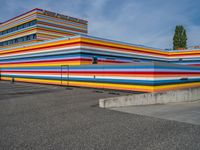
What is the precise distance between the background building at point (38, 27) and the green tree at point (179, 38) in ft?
102

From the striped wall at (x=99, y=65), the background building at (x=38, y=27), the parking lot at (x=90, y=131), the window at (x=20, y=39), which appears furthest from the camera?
the window at (x=20, y=39)

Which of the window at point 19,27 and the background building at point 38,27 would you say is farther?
the window at point 19,27

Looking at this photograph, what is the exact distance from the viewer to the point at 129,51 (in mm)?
27562

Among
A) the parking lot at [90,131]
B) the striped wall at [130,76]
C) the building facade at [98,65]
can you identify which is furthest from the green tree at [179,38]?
the parking lot at [90,131]

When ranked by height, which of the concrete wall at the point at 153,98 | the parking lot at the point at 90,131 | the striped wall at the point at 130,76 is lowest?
the parking lot at the point at 90,131

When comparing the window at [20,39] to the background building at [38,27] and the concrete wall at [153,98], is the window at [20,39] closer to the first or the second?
the background building at [38,27]

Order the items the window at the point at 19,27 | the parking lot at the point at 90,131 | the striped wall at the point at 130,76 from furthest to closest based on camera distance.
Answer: the window at the point at 19,27
the striped wall at the point at 130,76
the parking lot at the point at 90,131

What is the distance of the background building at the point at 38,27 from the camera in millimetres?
40281

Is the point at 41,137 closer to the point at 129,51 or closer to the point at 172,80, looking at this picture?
the point at 172,80

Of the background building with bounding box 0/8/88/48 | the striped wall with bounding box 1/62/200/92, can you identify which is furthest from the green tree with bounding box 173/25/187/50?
the striped wall with bounding box 1/62/200/92

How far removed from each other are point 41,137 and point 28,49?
83.4ft

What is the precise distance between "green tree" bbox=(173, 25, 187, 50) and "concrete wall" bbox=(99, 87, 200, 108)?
159ft

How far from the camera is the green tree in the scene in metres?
62.5

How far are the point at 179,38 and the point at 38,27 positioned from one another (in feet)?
146
